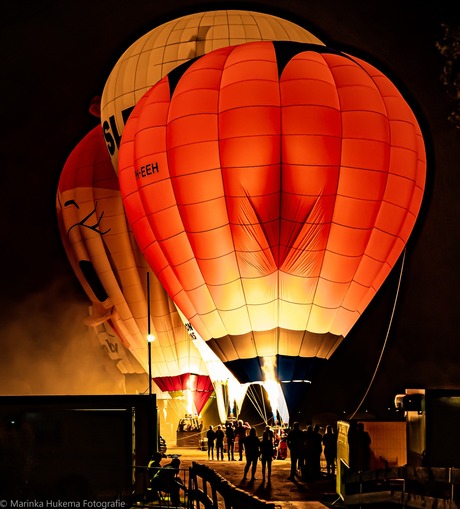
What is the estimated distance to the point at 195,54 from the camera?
27516 millimetres

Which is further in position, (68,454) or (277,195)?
(277,195)

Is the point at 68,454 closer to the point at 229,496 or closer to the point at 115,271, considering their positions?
the point at 229,496

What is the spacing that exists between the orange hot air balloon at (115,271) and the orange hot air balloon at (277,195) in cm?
852

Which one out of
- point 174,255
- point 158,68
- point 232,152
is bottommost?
point 174,255

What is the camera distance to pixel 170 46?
27672 mm

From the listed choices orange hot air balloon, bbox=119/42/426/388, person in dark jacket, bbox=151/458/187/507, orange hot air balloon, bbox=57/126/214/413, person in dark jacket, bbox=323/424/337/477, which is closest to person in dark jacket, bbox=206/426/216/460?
orange hot air balloon, bbox=119/42/426/388

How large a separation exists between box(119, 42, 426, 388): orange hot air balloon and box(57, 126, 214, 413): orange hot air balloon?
852 centimetres

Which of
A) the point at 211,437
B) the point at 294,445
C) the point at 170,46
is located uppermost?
the point at 170,46

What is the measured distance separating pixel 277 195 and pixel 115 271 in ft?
37.9

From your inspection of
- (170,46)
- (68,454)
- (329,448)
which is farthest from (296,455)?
(170,46)

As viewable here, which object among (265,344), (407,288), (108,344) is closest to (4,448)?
(265,344)

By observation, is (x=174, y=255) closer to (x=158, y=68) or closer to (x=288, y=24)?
(x=158, y=68)

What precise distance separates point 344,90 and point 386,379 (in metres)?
24.0

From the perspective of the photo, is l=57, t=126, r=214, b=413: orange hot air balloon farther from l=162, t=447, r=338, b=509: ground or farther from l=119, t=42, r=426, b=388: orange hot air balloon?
l=162, t=447, r=338, b=509: ground
